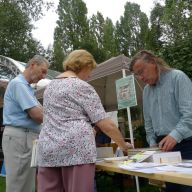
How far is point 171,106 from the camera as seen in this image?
2.55m

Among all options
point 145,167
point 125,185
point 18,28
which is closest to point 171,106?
point 145,167

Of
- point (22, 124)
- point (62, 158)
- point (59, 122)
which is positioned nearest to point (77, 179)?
point (62, 158)

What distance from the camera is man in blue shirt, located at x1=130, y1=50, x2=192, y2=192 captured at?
2.42 metres

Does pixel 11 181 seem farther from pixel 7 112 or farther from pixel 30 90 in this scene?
pixel 30 90

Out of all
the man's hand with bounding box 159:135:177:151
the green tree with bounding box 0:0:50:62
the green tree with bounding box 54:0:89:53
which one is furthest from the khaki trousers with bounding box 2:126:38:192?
the green tree with bounding box 54:0:89:53

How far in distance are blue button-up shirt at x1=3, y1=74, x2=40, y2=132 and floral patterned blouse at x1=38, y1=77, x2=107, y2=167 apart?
0.92m

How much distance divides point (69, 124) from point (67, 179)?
302 mm

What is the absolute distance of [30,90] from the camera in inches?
124

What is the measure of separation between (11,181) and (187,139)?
1494 millimetres

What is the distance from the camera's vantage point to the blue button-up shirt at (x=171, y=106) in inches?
95.3

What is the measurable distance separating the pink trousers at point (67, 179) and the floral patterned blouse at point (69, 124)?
4cm

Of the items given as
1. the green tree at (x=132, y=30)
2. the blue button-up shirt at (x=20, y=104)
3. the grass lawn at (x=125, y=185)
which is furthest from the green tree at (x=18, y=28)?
the blue button-up shirt at (x=20, y=104)

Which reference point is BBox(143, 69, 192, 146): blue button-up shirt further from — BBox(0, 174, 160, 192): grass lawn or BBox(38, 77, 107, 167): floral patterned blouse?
BBox(0, 174, 160, 192): grass lawn

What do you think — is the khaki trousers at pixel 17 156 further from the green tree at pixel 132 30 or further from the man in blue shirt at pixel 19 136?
the green tree at pixel 132 30
